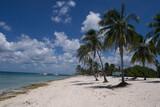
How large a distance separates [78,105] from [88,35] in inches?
934

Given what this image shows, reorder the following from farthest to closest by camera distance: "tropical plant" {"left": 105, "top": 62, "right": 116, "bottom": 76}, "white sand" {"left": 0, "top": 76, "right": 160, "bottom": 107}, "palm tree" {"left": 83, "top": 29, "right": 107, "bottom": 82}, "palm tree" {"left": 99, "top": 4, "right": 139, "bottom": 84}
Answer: "tropical plant" {"left": 105, "top": 62, "right": 116, "bottom": 76} < "palm tree" {"left": 83, "top": 29, "right": 107, "bottom": 82} < "palm tree" {"left": 99, "top": 4, "right": 139, "bottom": 84} < "white sand" {"left": 0, "top": 76, "right": 160, "bottom": 107}

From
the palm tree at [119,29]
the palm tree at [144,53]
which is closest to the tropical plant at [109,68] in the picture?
the palm tree at [144,53]

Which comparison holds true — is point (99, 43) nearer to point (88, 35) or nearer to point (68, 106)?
point (88, 35)

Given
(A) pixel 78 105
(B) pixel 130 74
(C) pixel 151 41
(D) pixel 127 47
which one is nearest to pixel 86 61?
(B) pixel 130 74

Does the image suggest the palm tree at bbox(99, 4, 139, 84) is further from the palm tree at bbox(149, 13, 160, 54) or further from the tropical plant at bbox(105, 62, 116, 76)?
the tropical plant at bbox(105, 62, 116, 76)

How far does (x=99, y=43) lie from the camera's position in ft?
110

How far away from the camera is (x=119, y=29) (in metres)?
22.1

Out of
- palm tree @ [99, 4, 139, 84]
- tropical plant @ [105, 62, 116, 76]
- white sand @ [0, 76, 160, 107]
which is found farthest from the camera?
tropical plant @ [105, 62, 116, 76]

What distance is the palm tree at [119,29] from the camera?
22.1m

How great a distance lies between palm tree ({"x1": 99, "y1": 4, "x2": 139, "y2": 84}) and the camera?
22.1 metres

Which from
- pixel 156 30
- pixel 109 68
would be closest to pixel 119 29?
pixel 156 30

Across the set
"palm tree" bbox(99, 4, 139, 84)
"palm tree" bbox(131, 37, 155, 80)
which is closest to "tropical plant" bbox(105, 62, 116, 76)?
"palm tree" bbox(131, 37, 155, 80)

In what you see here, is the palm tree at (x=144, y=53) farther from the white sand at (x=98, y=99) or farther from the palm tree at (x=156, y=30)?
the white sand at (x=98, y=99)

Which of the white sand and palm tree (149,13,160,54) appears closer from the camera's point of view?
the white sand
